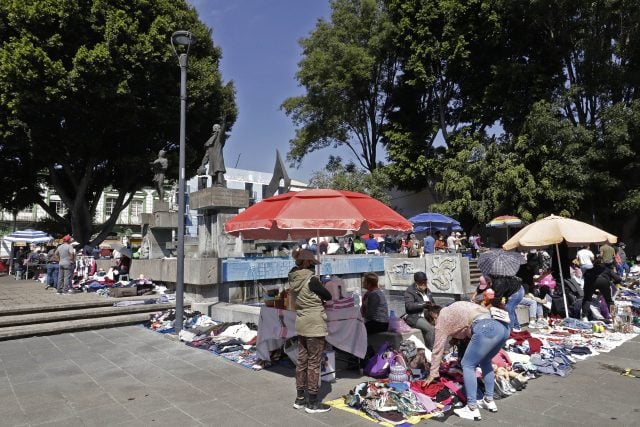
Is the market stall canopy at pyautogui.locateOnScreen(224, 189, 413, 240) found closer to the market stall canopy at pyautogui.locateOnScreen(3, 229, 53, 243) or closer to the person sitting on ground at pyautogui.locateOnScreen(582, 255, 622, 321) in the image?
the person sitting on ground at pyautogui.locateOnScreen(582, 255, 622, 321)

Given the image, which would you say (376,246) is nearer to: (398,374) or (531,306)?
(531,306)

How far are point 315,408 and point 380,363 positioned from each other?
4.78ft

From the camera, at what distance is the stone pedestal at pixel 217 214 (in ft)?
36.1

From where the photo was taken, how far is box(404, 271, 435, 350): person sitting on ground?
659cm

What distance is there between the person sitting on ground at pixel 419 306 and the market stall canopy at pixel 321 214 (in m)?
1.08

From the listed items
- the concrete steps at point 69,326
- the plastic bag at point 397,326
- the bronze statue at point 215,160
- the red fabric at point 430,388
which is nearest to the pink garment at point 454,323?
the red fabric at point 430,388

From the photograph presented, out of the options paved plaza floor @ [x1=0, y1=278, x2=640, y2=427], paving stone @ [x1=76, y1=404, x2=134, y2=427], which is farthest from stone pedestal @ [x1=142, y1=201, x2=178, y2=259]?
paving stone @ [x1=76, y1=404, x2=134, y2=427]

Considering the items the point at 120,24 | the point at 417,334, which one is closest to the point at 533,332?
the point at 417,334

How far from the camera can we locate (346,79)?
2820 centimetres

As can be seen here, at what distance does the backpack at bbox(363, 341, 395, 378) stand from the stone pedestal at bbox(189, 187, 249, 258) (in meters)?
6.27

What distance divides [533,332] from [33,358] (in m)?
9.09

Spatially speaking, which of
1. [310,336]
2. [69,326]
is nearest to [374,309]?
[310,336]

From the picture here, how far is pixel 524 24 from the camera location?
2378cm

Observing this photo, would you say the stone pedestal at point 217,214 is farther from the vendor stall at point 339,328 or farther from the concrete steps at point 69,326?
the vendor stall at point 339,328
